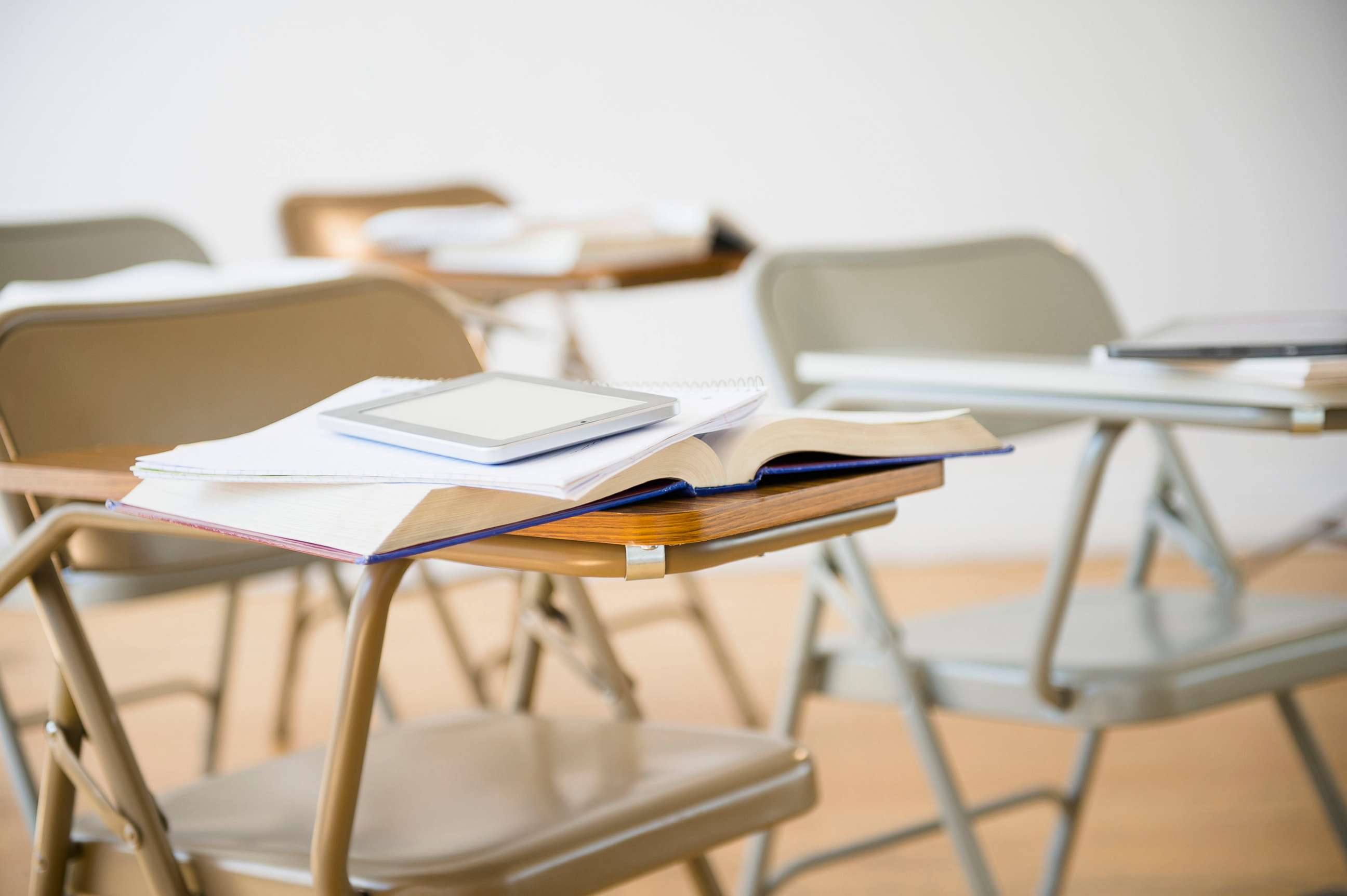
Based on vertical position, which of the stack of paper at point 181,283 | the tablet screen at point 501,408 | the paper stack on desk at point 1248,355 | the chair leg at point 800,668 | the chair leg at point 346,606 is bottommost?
the chair leg at point 346,606

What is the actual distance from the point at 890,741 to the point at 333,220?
137 centimetres

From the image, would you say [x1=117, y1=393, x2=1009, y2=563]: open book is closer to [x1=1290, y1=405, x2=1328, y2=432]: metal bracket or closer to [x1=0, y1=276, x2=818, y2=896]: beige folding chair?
[x1=0, y1=276, x2=818, y2=896]: beige folding chair

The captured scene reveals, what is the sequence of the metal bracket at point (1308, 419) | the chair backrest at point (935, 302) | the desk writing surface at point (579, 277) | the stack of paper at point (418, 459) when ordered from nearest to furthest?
the stack of paper at point (418, 459) → the metal bracket at point (1308, 419) → the chair backrest at point (935, 302) → the desk writing surface at point (579, 277)

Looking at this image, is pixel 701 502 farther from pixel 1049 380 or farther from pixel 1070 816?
pixel 1070 816

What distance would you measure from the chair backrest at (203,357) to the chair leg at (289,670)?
130 centimetres

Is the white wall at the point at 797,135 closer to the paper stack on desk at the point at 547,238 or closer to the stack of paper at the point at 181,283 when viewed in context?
the paper stack on desk at the point at 547,238

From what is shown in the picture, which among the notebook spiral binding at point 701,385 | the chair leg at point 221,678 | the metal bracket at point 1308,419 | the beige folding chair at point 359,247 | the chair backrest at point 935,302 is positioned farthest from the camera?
the beige folding chair at point 359,247

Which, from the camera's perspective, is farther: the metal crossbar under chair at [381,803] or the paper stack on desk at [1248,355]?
the paper stack on desk at [1248,355]

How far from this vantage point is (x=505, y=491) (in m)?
0.65

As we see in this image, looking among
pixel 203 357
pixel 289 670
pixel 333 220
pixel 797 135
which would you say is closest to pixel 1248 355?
pixel 203 357

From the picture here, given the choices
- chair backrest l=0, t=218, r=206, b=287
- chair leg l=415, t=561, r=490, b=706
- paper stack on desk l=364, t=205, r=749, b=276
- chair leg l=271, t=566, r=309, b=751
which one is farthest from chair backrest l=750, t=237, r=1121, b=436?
chair leg l=271, t=566, r=309, b=751

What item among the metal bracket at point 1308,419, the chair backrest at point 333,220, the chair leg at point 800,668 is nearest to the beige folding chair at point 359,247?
the chair backrest at point 333,220

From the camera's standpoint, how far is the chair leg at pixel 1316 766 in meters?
1.58

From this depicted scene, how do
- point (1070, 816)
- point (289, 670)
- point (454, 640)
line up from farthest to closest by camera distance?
1. point (289, 670)
2. point (454, 640)
3. point (1070, 816)
